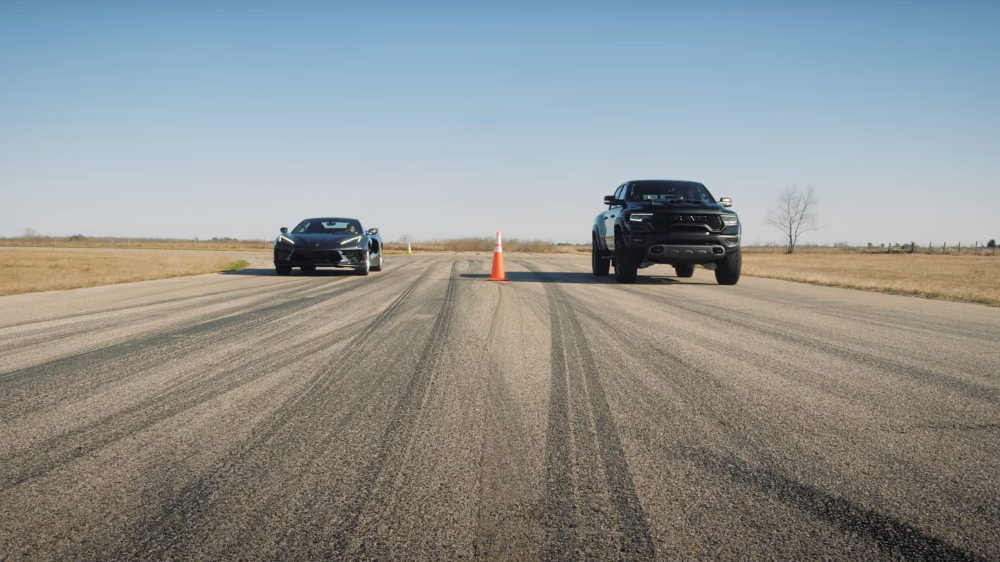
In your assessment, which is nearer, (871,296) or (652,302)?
(652,302)

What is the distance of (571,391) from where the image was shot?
395 cm

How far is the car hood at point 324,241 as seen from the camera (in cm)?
1477

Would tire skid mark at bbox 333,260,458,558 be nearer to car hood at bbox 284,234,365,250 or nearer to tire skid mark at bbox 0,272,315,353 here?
tire skid mark at bbox 0,272,315,353

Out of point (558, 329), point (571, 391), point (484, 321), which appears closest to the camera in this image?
point (571, 391)

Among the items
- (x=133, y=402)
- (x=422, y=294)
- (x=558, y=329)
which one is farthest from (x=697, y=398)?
(x=422, y=294)

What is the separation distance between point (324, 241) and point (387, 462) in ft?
41.9

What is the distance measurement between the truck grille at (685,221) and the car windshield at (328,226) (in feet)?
24.8

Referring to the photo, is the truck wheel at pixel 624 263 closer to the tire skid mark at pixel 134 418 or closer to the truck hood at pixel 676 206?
the truck hood at pixel 676 206

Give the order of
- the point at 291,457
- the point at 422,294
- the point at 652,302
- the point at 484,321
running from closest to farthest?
the point at 291,457, the point at 484,321, the point at 652,302, the point at 422,294

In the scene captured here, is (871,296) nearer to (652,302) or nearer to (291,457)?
(652,302)

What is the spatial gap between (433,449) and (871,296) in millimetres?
10861

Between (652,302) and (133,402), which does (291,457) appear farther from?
(652,302)

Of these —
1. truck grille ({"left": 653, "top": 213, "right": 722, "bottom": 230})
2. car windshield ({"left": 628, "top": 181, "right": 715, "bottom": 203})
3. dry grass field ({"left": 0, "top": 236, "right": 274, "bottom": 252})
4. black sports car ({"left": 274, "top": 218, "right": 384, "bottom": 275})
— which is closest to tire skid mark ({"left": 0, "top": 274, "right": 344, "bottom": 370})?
black sports car ({"left": 274, "top": 218, "right": 384, "bottom": 275})

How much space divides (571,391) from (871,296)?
31.3ft
